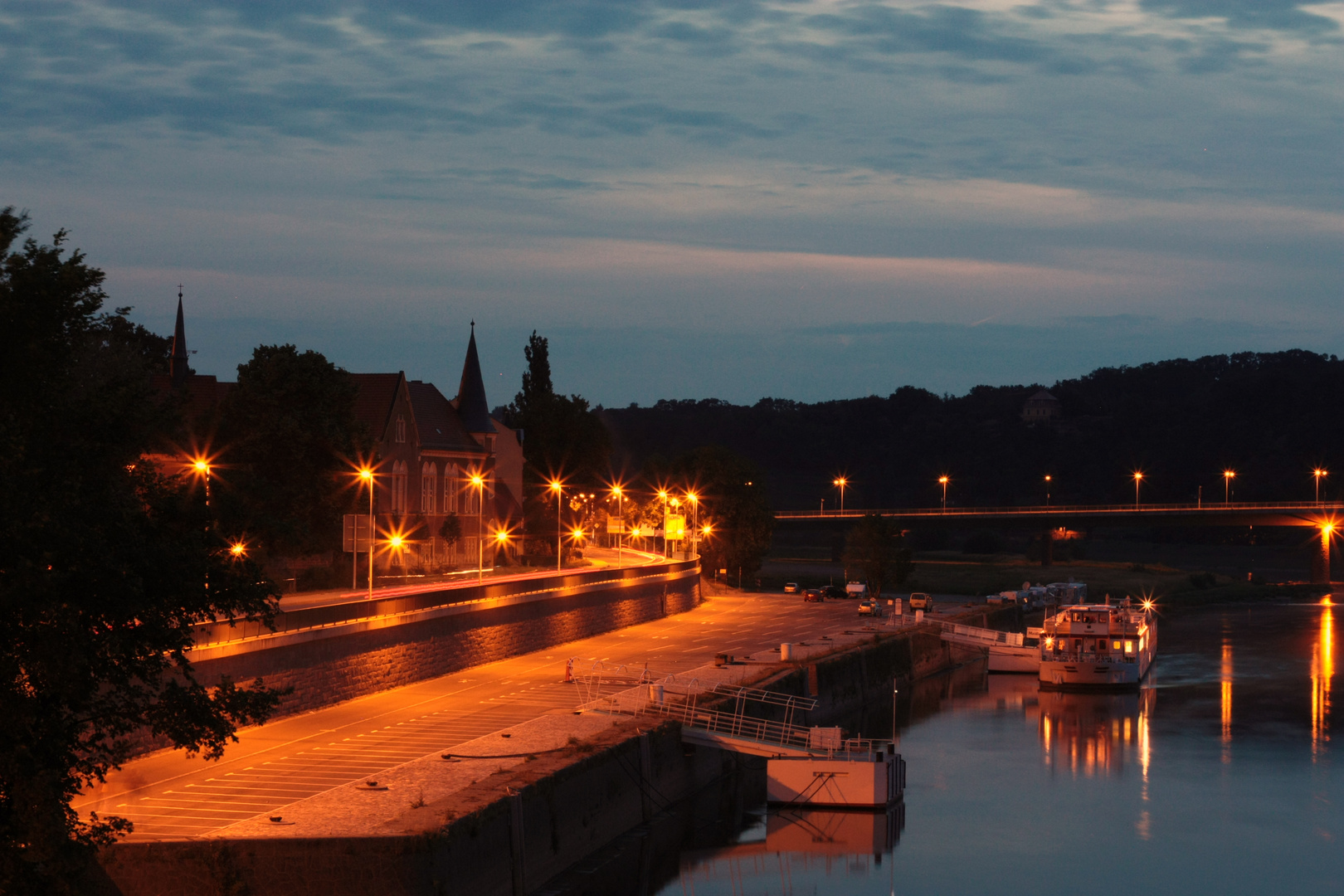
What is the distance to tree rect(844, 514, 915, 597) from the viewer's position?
127812mm

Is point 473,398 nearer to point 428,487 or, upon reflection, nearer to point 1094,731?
point 428,487

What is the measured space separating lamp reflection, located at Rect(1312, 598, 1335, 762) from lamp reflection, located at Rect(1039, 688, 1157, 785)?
267 inches

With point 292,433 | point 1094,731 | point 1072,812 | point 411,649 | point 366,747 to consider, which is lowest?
point 1094,731

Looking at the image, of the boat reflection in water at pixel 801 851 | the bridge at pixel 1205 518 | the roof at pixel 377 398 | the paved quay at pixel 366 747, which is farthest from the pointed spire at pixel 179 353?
the bridge at pixel 1205 518

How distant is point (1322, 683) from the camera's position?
252ft

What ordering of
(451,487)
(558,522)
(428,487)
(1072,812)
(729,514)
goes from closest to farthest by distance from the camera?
1. (1072,812)
2. (558,522)
3. (428,487)
4. (451,487)
5. (729,514)

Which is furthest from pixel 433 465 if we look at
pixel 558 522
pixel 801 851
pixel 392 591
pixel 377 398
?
pixel 801 851

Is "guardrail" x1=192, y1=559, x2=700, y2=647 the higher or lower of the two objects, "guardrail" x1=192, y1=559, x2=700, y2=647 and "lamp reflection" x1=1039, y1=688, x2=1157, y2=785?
the higher

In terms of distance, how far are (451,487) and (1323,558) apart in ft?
352

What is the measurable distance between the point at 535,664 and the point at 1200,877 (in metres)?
26.4

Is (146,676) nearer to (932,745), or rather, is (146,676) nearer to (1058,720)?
(932,745)

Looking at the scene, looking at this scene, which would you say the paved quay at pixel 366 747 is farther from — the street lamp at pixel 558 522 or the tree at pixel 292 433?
the tree at pixel 292 433

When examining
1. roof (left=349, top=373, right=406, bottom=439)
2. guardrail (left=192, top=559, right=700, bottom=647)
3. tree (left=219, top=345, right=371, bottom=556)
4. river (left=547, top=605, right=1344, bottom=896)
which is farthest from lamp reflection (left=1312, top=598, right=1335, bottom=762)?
roof (left=349, top=373, right=406, bottom=439)

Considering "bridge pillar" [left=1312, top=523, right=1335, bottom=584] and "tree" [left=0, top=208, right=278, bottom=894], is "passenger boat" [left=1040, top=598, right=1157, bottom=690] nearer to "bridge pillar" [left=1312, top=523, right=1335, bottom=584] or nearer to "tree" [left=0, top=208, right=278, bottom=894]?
"tree" [left=0, top=208, right=278, bottom=894]
